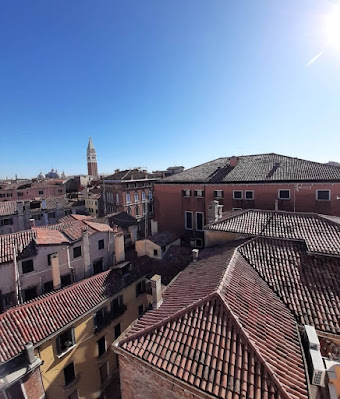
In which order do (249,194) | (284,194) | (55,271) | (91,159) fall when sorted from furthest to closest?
(91,159) < (249,194) < (284,194) < (55,271)

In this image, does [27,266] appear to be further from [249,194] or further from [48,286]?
[249,194]

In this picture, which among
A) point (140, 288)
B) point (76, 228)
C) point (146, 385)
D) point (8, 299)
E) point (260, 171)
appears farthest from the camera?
point (260, 171)

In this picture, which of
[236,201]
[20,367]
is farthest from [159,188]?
[20,367]

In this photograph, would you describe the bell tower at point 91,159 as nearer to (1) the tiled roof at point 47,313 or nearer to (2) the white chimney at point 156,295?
(1) the tiled roof at point 47,313

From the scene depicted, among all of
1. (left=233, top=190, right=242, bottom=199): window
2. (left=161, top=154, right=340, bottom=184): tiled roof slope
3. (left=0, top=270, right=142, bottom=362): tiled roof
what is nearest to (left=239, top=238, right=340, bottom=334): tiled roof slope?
(left=0, top=270, right=142, bottom=362): tiled roof

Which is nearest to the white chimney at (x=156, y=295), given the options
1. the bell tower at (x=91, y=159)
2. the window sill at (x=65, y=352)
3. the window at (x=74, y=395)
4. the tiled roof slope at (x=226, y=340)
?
the tiled roof slope at (x=226, y=340)

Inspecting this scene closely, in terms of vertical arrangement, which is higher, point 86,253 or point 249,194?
point 249,194

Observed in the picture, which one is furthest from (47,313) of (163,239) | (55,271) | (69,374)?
(163,239)
